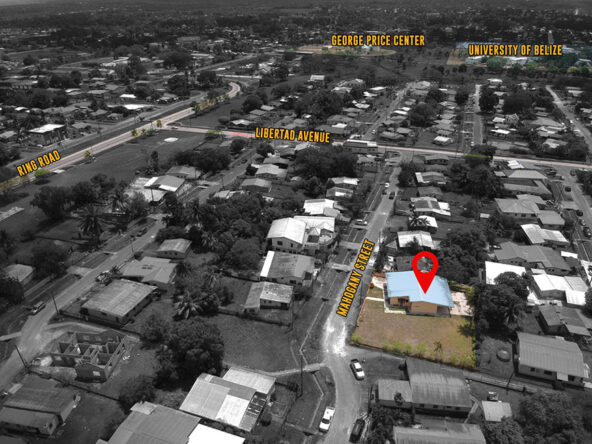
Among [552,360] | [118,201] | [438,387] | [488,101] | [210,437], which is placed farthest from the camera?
[488,101]

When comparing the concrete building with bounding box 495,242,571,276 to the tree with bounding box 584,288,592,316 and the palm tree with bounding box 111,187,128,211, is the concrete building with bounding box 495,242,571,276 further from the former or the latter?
the palm tree with bounding box 111,187,128,211

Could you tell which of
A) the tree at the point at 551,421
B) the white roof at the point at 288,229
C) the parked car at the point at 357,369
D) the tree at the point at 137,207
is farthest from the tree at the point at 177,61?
the tree at the point at 551,421

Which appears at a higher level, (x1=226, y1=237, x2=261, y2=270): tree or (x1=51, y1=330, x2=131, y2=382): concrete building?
(x1=226, y1=237, x2=261, y2=270): tree

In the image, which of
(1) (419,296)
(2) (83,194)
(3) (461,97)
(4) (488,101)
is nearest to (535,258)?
(1) (419,296)

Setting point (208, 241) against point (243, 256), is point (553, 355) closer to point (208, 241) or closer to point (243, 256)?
point (243, 256)

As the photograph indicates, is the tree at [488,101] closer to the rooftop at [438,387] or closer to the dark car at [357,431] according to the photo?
the rooftop at [438,387]

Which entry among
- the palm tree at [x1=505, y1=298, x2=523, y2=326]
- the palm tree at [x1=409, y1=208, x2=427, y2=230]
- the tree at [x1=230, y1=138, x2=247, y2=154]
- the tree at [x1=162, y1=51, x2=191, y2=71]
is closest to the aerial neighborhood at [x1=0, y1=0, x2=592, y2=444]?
the palm tree at [x1=505, y1=298, x2=523, y2=326]

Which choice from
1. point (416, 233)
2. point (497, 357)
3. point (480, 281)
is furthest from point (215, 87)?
point (497, 357)
